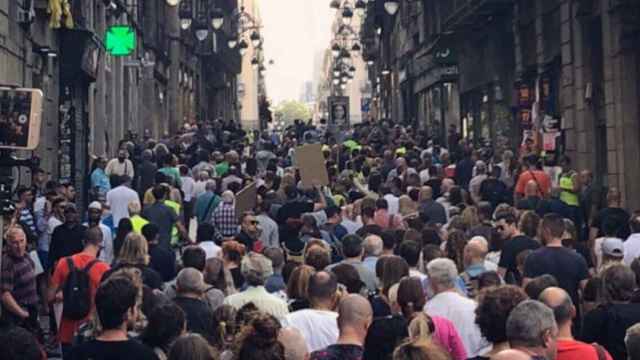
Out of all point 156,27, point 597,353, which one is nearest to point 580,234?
point 597,353

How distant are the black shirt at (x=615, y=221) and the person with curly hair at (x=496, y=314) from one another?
19.3 feet

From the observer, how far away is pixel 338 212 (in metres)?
16.8

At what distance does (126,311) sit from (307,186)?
12.3 metres

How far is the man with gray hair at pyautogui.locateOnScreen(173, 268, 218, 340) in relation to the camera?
9.59 metres

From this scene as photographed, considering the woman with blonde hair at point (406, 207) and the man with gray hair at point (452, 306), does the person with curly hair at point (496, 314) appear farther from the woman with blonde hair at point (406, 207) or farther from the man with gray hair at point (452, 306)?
the woman with blonde hair at point (406, 207)

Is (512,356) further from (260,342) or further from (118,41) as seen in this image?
(118,41)

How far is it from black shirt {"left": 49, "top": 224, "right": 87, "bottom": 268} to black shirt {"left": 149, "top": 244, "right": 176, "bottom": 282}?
2032mm

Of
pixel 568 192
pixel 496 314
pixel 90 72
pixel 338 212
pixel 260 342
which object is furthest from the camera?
pixel 90 72

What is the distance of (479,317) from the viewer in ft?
24.7

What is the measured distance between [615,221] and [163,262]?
14.2 ft

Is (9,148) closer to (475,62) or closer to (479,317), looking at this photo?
(479,317)

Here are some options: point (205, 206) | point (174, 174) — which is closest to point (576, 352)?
point (205, 206)

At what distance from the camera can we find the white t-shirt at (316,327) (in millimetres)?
8805

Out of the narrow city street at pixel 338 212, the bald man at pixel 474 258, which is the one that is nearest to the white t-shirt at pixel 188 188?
the narrow city street at pixel 338 212
